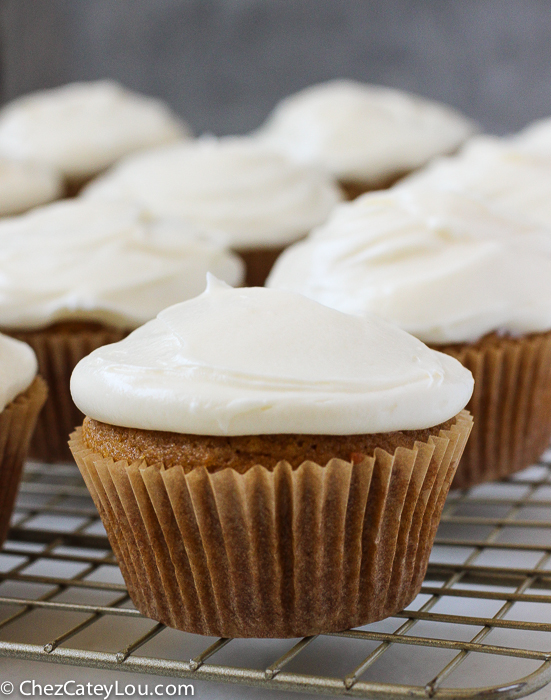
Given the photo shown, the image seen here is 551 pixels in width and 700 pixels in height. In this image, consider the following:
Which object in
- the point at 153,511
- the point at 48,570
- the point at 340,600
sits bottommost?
the point at 48,570

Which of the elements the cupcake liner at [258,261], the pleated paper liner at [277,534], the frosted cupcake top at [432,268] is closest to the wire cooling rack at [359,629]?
the pleated paper liner at [277,534]

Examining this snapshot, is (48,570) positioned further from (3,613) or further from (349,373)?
(349,373)

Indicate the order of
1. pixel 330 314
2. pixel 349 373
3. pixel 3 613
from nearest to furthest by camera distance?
pixel 349 373 → pixel 330 314 → pixel 3 613

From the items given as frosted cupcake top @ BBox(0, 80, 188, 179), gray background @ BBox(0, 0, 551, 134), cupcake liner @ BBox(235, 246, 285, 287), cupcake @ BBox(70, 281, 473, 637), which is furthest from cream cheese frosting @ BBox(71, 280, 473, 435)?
gray background @ BBox(0, 0, 551, 134)

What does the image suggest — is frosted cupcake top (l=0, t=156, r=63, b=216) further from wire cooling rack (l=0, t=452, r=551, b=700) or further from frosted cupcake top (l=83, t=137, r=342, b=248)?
wire cooling rack (l=0, t=452, r=551, b=700)

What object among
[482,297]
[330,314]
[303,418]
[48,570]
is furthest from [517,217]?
[48,570]

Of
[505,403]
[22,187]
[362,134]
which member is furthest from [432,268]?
[362,134]
